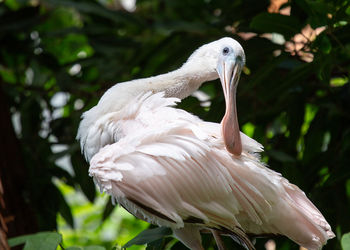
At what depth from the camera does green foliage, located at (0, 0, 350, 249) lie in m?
2.76

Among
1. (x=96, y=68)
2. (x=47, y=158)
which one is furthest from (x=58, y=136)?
(x=96, y=68)

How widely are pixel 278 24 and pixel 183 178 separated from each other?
945mm

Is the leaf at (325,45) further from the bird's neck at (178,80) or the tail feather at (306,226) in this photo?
the tail feather at (306,226)

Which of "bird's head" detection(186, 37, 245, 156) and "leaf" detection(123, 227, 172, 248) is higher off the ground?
"bird's head" detection(186, 37, 245, 156)

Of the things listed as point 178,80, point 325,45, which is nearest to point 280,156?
point 325,45

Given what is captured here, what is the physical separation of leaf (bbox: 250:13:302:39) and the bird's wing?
75 centimetres

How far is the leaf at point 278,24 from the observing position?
2.59 metres

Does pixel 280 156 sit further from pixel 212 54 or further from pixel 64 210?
pixel 64 210

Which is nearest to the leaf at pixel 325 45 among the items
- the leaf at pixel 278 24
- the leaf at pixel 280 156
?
the leaf at pixel 278 24

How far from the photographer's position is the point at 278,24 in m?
2.63

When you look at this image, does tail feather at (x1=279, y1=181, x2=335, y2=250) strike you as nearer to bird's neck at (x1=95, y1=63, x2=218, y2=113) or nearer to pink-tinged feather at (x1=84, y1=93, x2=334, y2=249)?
pink-tinged feather at (x1=84, y1=93, x2=334, y2=249)

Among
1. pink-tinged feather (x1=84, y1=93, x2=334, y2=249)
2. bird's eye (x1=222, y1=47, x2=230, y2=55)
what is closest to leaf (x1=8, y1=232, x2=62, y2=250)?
pink-tinged feather (x1=84, y1=93, x2=334, y2=249)

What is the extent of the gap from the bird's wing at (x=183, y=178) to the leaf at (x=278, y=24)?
29.4 inches

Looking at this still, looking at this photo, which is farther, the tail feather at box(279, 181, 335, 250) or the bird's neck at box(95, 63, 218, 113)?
the bird's neck at box(95, 63, 218, 113)
